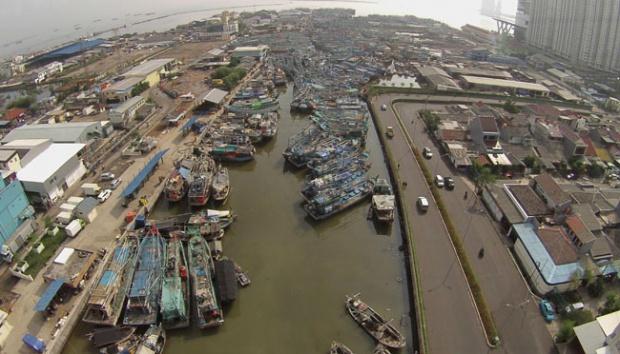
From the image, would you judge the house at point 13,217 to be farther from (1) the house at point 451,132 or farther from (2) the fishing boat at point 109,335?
(1) the house at point 451,132

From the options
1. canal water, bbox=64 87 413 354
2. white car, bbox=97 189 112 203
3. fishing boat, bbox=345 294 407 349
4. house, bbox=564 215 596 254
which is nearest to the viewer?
fishing boat, bbox=345 294 407 349

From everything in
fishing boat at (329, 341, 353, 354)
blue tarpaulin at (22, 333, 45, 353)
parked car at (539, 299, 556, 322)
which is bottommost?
fishing boat at (329, 341, 353, 354)

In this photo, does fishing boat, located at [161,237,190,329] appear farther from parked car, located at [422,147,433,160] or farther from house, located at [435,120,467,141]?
house, located at [435,120,467,141]

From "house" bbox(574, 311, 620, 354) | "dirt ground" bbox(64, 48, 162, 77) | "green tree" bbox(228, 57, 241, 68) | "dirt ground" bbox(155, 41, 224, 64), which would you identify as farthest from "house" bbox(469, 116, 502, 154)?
"dirt ground" bbox(64, 48, 162, 77)

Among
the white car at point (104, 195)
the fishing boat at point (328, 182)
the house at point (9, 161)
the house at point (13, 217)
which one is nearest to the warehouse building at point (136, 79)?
the house at point (9, 161)

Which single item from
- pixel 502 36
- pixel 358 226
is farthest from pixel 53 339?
pixel 502 36

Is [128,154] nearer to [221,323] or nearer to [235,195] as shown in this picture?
[235,195]
